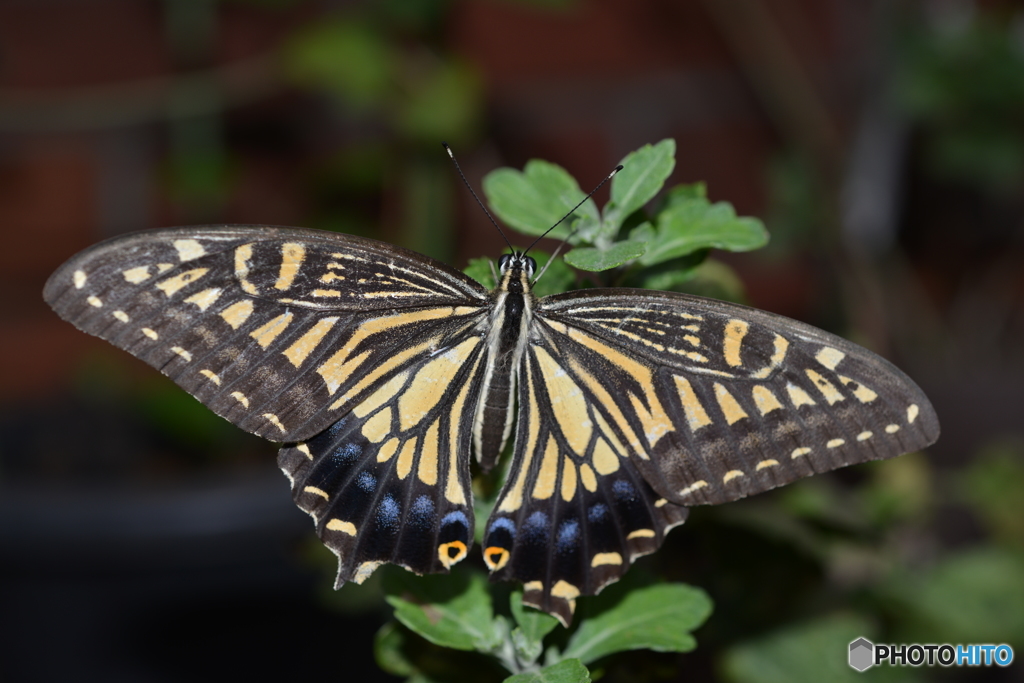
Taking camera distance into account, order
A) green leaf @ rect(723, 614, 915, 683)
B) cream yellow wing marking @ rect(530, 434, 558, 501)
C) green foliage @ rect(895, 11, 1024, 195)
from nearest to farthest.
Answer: cream yellow wing marking @ rect(530, 434, 558, 501), green leaf @ rect(723, 614, 915, 683), green foliage @ rect(895, 11, 1024, 195)

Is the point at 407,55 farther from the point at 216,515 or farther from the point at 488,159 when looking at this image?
the point at 216,515

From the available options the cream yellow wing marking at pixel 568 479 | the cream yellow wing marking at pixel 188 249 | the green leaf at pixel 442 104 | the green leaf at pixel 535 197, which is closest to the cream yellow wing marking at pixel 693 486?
the cream yellow wing marking at pixel 568 479

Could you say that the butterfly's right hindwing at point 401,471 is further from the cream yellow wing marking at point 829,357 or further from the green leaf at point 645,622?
the cream yellow wing marking at point 829,357

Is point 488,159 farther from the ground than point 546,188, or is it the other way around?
point 488,159

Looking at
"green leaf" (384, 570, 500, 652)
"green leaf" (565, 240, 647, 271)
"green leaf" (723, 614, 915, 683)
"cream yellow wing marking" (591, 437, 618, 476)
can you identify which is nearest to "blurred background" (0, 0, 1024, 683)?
"green leaf" (723, 614, 915, 683)

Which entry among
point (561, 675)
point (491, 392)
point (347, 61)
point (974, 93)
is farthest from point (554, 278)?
point (974, 93)

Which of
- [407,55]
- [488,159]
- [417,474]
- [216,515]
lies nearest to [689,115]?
[488,159]

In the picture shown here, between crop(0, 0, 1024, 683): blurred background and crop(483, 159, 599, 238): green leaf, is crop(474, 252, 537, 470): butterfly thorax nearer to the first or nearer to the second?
crop(483, 159, 599, 238): green leaf
